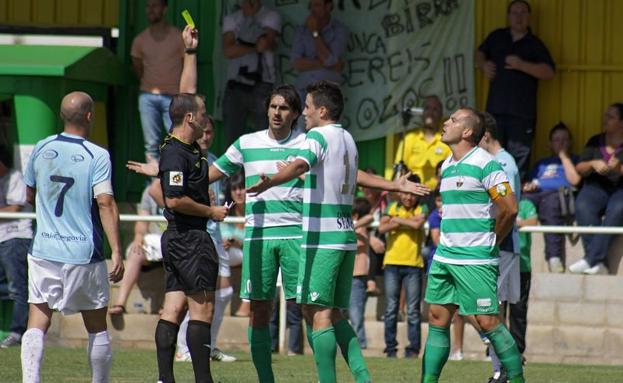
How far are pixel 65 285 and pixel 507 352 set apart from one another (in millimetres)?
3073

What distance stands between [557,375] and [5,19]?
29.5 feet

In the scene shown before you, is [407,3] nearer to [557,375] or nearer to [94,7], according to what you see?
[94,7]

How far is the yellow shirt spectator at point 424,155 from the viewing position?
1641cm

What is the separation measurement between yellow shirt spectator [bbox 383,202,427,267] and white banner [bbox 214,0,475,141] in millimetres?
2472

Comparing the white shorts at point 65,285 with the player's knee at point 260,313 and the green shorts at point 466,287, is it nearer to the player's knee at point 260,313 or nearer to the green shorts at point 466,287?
the player's knee at point 260,313

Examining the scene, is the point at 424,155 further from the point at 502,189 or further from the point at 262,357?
the point at 262,357

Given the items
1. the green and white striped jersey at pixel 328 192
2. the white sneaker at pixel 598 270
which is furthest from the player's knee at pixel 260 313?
the white sneaker at pixel 598 270

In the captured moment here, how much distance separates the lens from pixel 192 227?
10102mm

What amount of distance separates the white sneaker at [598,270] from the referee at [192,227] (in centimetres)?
601

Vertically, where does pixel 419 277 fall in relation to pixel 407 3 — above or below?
below

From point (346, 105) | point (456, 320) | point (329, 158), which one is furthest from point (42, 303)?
point (346, 105)

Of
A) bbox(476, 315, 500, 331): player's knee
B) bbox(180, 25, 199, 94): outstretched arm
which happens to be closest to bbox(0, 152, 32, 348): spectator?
bbox(180, 25, 199, 94): outstretched arm

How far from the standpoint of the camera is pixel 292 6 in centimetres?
1770

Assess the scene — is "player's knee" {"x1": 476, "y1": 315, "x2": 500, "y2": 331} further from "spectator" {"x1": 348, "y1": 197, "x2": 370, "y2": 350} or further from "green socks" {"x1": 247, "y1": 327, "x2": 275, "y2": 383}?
"spectator" {"x1": 348, "y1": 197, "x2": 370, "y2": 350}
